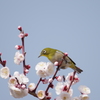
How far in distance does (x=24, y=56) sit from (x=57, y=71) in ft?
1.74

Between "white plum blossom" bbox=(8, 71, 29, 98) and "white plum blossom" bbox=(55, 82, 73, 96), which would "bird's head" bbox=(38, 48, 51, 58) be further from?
"white plum blossom" bbox=(8, 71, 29, 98)

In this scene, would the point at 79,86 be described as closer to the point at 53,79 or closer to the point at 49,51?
the point at 53,79

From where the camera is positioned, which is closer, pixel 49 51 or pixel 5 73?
pixel 5 73

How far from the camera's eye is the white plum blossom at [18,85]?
6.89 ft

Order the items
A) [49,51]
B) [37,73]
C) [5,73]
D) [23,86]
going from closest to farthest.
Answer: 1. [23,86]
2. [5,73]
3. [37,73]
4. [49,51]

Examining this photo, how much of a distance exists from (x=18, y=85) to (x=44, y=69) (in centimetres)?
45

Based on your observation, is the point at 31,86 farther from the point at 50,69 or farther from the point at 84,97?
the point at 84,97

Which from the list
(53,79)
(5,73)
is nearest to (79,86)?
(53,79)

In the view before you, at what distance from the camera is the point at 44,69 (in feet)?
7.89

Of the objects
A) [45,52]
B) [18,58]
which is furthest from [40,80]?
[45,52]

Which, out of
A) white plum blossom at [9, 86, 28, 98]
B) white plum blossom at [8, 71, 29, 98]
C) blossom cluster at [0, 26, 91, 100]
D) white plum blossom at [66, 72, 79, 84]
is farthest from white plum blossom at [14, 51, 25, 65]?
white plum blossom at [66, 72, 79, 84]

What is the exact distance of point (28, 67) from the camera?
237 cm

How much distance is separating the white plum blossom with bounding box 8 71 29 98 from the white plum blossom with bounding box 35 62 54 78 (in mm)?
279

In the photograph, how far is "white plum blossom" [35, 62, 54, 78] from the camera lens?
2385mm
